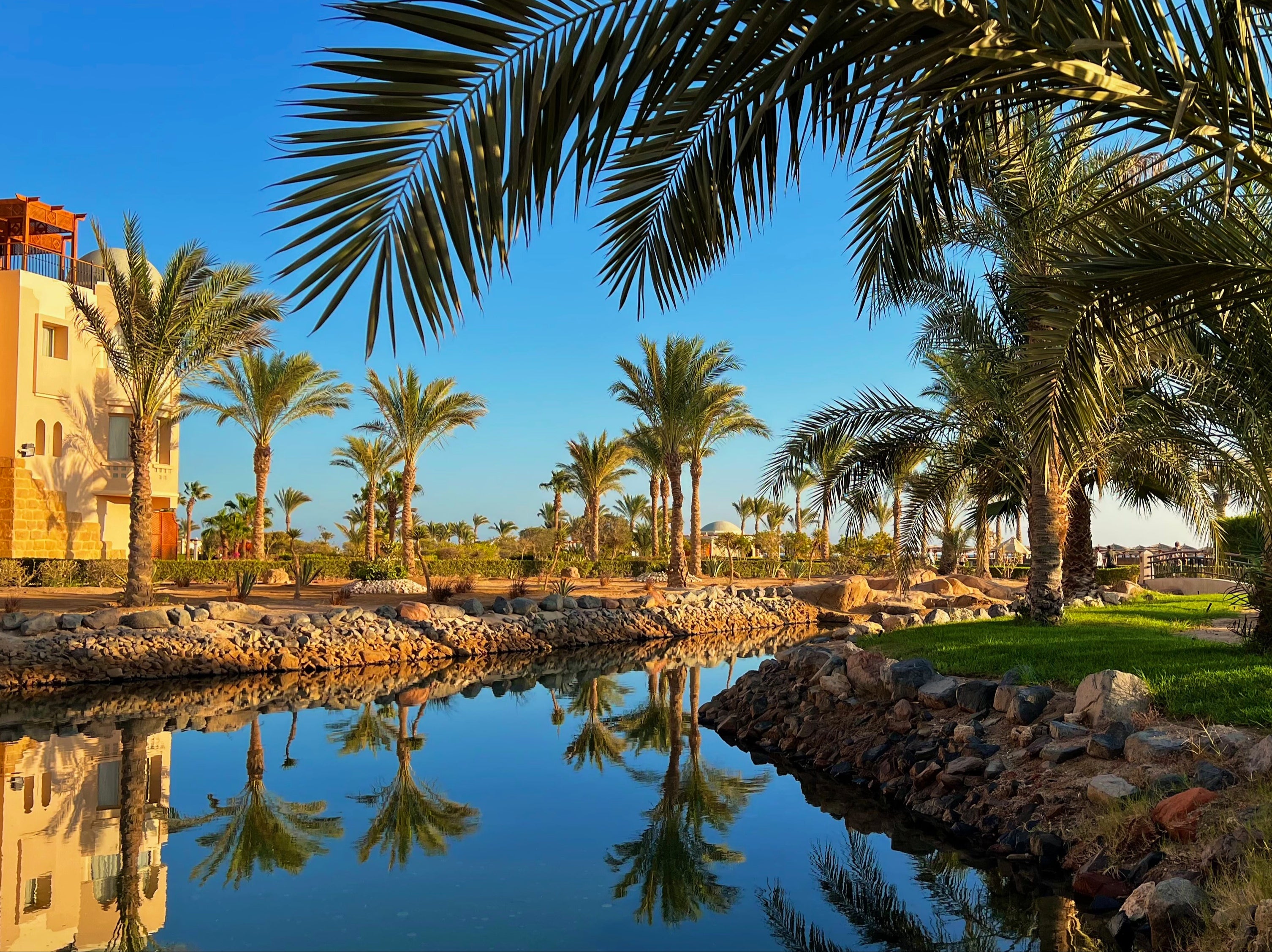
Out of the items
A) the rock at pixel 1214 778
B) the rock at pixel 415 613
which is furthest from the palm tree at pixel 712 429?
the rock at pixel 1214 778

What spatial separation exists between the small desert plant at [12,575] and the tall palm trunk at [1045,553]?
823 inches

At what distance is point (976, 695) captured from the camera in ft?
26.6

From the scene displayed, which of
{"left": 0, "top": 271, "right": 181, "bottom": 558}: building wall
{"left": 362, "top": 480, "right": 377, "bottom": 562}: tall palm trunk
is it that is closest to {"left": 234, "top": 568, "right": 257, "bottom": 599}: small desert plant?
{"left": 0, "top": 271, "right": 181, "bottom": 558}: building wall

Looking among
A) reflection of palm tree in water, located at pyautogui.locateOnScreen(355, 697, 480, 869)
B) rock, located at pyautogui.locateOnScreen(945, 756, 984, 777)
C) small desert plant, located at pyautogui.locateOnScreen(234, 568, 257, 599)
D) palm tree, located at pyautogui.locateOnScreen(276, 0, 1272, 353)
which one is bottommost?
reflection of palm tree in water, located at pyautogui.locateOnScreen(355, 697, 480, 869)

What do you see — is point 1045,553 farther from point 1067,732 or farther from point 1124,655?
point 1067,732

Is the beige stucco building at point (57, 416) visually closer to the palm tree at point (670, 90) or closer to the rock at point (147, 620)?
the rock at point (147, 620)

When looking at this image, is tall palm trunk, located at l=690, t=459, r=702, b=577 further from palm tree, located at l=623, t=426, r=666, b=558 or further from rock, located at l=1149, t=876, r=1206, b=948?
rock, located at l=1149, t=876, r=1206, b=948

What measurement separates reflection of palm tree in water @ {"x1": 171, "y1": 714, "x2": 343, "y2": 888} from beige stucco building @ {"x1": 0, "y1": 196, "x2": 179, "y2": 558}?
2082 cm

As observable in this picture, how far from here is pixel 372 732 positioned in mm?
10570

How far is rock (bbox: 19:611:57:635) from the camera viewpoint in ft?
44.4

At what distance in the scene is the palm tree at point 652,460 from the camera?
105 ft

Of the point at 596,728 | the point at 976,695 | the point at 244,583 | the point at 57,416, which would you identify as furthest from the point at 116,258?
the point at 976,695

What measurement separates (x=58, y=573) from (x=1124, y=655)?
77.1 ft

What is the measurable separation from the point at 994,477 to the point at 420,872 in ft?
37.4
